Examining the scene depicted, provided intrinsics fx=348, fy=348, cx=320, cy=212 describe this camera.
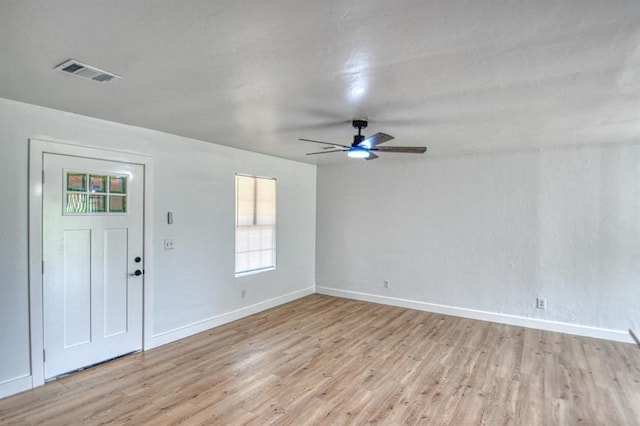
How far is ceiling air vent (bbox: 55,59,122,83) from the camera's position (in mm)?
2143

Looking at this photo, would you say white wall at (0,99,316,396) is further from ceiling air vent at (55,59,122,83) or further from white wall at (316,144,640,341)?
ceiling air vent at (55,59,122,83)

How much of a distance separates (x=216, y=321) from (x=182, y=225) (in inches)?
56.4

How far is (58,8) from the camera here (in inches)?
61.1

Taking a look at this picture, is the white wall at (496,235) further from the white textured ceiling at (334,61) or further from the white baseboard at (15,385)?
the white baseboard at (15,385)

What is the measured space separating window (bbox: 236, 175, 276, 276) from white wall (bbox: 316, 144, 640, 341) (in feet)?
4.12

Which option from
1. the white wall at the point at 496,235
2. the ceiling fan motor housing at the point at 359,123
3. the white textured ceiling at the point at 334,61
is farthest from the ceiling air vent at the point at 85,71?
the white wall at the point at 496,235

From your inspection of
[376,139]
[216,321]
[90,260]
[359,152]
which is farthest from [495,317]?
[90,260]

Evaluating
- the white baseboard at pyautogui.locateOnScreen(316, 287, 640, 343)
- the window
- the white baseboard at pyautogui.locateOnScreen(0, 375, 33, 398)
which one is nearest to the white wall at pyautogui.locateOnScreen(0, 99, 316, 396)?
the white baseboard at pyautogui.locateOnScreen(0, 375, 33, 398)

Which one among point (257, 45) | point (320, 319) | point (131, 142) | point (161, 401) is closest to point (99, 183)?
point (131, 142)

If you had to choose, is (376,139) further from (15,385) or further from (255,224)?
(15,385)

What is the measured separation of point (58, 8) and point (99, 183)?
2421 millimetres

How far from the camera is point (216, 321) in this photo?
4789mm

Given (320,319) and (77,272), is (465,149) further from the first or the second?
(77,272)

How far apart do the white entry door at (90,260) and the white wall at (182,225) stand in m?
0.19
